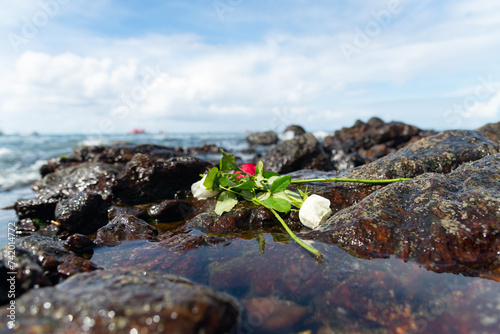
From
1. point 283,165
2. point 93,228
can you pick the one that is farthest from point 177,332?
point 283,165

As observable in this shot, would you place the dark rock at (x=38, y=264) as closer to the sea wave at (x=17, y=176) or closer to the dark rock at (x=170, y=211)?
the dark rock at (x=170, y=211)

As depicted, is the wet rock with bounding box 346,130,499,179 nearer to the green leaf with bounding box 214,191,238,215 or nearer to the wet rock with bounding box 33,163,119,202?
the green leaf with bounding box 214,191,238,215

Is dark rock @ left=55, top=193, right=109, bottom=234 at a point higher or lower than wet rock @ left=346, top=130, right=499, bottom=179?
lower

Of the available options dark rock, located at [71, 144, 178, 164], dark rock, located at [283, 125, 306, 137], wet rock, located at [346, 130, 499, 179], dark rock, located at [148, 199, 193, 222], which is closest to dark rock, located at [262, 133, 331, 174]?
dark rock, located at [71, 144, 178, 164]

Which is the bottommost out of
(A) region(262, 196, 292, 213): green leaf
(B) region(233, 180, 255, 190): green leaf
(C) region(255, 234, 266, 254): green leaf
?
(C) region(255, 234, 266, 254): green leaf

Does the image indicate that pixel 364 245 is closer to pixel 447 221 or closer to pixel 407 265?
pixel 407 265

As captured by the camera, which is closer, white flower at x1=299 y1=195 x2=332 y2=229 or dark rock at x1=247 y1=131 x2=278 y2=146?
white flower at x1=299 y1=195 x2=332 y2=229

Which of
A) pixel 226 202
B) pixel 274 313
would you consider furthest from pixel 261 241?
pixel 274 313

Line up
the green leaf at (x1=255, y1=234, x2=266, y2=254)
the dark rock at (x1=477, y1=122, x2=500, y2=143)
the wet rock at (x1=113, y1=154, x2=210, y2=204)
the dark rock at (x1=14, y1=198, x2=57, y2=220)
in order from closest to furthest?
the green leaf at (x1=255, y1=234, x2=266, y2=254)
the dark rock at (x1=14, y1=198, x2=57, y2=220)
the wet rock at (x1=113, y1=154, x2=210, y2=204)
the dark rock at (x1=477, y1=122, x2=500, y2=143)
